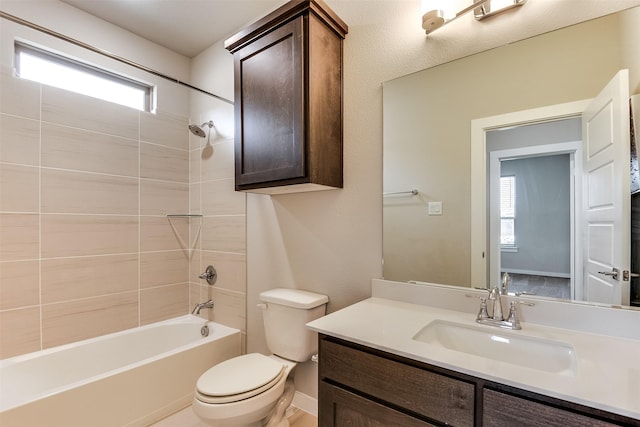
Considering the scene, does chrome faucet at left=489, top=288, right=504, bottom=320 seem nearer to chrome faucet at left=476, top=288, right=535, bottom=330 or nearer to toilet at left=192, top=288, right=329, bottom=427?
chrome faucet at left=476, top=288, right=535, bottom=330

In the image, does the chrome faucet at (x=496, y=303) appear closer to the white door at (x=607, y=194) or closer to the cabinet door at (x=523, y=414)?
the white door at (x=607, y=194)

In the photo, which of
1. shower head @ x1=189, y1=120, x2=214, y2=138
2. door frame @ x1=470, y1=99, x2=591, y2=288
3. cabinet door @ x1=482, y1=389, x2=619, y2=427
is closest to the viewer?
cabinet door @ x1=482, y1=389, x2=619, y2=427

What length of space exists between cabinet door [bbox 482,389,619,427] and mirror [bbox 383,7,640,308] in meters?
0.62

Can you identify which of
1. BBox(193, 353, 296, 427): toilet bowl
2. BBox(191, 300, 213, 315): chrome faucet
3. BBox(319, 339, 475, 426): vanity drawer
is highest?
BBox(319, 339, 475, 426): vanity drawer

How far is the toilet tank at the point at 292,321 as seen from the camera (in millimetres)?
1724

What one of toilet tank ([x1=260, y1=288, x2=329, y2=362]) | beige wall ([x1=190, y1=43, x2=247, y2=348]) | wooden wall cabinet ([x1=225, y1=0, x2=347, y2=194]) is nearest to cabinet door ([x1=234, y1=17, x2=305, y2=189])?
wooden wall cabinet ([x1=225, y1=0, x2=347, y2=194])

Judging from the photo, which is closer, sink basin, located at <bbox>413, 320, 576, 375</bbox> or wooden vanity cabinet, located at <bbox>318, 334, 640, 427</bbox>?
wooden vanity cabinet, located at <bbox>318, 334, 640, 427</bbox>

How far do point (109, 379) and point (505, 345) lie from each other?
194cm

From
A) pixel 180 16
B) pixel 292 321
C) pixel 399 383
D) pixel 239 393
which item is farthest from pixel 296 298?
pixel 180 16

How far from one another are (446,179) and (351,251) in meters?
0.63

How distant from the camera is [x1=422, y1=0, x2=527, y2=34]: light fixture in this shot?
1.27 meters

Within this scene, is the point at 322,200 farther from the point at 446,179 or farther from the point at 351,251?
the point at 446,179

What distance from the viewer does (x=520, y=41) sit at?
1265 millimetres

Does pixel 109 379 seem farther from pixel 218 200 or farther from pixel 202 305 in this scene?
pixel 218 200
